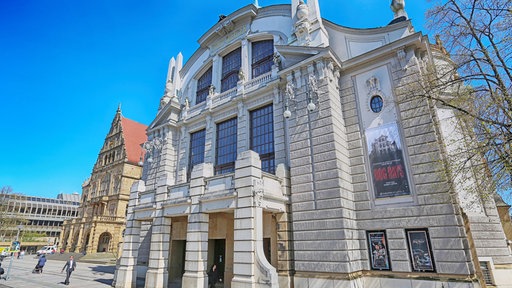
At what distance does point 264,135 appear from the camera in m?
19.4

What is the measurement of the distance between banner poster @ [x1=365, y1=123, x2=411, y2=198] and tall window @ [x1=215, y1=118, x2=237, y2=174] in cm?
954

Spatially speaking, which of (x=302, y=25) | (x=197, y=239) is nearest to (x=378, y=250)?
(x=197, y=239)

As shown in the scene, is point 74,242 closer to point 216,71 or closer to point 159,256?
point 159,256

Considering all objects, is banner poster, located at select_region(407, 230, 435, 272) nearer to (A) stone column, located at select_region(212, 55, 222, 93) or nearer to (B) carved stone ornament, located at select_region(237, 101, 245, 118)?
(B) carved stone ornament, located at select_region(237, 101, 245, 118)

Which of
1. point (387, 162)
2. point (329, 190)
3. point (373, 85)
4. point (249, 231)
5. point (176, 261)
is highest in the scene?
point (373, 85)

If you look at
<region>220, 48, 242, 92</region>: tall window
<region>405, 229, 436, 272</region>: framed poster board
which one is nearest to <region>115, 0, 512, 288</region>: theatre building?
<region>405, 229, 436, 272</region>: framed poster board

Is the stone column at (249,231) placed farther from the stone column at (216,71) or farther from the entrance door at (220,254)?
the stone column at (216,71)

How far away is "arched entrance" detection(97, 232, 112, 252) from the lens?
5069cm

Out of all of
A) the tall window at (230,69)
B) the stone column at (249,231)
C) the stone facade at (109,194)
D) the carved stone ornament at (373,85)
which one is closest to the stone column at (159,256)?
the stone column at (249,231)

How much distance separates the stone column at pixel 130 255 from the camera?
57.7 ft

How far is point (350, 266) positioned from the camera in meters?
12.7

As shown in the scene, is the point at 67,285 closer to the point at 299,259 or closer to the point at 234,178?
the point at 234,178

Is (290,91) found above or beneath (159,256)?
above

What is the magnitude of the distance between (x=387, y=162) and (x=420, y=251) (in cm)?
434
